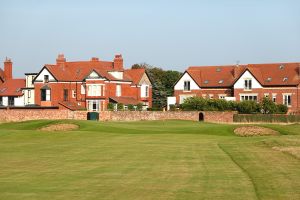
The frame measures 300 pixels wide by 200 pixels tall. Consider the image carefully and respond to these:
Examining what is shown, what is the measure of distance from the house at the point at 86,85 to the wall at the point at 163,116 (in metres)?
11.3

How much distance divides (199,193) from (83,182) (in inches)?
144

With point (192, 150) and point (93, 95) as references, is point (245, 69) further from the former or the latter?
point (192, 150)

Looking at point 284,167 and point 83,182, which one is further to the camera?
point 284,167

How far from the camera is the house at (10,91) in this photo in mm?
97000

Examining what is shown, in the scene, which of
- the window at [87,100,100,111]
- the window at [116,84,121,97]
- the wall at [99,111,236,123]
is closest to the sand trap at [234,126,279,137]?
the wall at [99,111,236,123]

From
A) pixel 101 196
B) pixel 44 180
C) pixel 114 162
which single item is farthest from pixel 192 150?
pixel 101 196

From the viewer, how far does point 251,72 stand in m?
89.9

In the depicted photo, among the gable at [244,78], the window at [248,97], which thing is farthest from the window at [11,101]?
the window at [248,97]

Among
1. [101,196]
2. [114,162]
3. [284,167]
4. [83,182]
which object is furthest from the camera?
[114,162]

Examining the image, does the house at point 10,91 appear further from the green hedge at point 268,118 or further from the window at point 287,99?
the window at point 287,99

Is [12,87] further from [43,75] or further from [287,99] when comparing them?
[287,99]

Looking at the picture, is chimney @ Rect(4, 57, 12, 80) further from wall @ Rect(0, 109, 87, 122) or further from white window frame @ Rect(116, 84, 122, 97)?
wall @ Rect(0, 109, 87, 122)

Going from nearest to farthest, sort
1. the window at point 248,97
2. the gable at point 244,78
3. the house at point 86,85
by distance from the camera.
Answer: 1. the house at point 86,85
2. the gable at point 244,78
3. the window at point 248,97

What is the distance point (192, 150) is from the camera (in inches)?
1217
